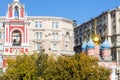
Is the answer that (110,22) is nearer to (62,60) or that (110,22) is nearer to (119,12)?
(119,12)

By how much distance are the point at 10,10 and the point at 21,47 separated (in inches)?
284

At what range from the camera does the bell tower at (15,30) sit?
297 feet

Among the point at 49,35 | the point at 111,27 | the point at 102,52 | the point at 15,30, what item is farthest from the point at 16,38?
the point at 111,27

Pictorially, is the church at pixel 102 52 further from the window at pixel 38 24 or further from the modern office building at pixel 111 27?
the window at pixel 38 24

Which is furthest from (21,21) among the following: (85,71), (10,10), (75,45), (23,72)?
(75,45)

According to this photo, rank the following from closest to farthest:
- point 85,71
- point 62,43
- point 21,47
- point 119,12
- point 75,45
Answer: point 85,71
point 21,47
point 119,12
point 62,43
point 75,45

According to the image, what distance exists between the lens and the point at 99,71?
239ft

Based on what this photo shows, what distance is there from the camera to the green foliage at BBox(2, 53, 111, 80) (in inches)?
2805

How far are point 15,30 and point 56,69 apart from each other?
21.6 meters

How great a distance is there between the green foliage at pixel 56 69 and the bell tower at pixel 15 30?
13.6 m

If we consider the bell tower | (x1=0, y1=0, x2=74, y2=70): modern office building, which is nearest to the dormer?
the bell tower

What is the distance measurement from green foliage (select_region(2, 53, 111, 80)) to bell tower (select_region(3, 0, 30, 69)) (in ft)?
44.6

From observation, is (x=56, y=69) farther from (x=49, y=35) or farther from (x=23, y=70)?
(x=49, y=35)

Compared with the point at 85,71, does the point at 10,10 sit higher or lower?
higher
